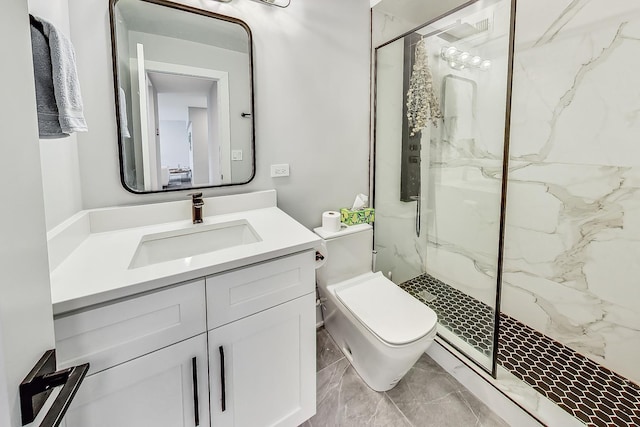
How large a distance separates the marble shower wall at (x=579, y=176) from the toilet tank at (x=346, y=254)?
1.01 m

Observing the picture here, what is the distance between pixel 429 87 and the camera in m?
1.97

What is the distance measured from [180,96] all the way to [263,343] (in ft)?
3.87

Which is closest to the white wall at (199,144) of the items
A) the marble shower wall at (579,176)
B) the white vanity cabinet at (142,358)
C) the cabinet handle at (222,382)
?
the white vanity cabinet at (142,358)

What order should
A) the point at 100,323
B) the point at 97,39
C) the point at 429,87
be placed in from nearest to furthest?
A: 1. the point at 100,323
2. the point at 97,39
3. the point at 429,87

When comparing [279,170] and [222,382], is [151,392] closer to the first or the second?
[222,382]

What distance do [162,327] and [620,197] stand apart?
2.17m

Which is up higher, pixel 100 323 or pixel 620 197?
pixel 620 197

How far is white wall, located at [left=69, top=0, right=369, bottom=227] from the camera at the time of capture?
1263 mm

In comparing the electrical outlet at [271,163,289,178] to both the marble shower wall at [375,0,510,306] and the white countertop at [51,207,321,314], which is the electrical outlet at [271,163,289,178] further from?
the marble shower wall at [375,0,510,306]

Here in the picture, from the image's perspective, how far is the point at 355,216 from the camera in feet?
6.21

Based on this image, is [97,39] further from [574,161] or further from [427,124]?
[574,161]

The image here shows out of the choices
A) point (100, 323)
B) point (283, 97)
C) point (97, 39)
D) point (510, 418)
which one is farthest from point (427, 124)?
point (100, 323)

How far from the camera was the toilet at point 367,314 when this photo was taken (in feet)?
4.50

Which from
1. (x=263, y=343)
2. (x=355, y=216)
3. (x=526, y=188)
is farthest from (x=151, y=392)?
(x=526, y=188)
